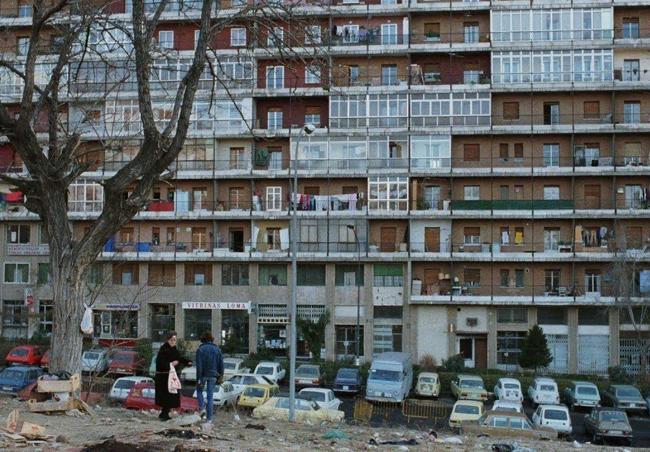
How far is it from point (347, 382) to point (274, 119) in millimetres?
22674

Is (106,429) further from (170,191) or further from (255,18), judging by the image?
(170,191)

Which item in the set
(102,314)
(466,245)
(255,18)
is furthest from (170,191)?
(255,18)

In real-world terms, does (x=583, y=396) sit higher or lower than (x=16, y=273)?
lower

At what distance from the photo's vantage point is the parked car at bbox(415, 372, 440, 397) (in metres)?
40.2

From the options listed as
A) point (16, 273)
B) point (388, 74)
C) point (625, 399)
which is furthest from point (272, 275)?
point (625, 399)

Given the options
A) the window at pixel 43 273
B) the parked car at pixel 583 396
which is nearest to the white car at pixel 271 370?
the parked car at pixel 583 396

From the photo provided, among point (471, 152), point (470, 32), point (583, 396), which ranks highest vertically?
point (470, 32)

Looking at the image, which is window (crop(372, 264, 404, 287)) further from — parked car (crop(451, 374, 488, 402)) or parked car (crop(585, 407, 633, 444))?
parked car (crop(585, 407, 633, 444))

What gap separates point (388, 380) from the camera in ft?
119

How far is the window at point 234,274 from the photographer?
180 feet

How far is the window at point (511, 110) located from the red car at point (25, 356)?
109 feet

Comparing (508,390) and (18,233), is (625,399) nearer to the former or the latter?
(508,390)

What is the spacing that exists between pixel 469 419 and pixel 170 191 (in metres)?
34.3

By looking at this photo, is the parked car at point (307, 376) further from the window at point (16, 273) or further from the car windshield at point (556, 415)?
the window at point (16, 273)
